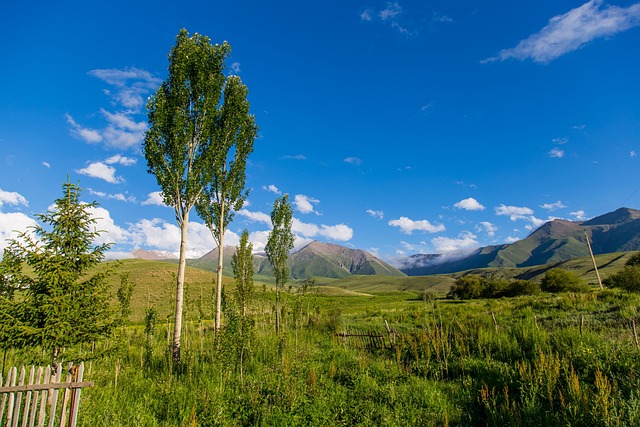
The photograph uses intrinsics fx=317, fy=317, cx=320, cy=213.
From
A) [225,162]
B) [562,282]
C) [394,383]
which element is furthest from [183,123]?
[562,282]

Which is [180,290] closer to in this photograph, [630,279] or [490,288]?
[630,279]

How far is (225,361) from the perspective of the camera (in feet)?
41.0

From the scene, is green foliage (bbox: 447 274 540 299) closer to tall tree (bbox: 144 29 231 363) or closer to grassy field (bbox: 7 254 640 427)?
grassy field (bbox: 7 254 640 427)

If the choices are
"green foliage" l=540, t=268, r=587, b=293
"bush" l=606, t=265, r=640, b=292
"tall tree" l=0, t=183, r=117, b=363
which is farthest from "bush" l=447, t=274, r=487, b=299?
"tall tree" l=0, t=183, r=117, b=363

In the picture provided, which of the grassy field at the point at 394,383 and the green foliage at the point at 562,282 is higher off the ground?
the green foliage at the point at 562,282

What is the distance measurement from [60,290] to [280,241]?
26.8 meters

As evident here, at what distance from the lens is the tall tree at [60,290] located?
295 inches

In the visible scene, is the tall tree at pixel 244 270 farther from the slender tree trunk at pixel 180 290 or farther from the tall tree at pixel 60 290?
the tall tree at pixel 60 290

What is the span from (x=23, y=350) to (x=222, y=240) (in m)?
15.4

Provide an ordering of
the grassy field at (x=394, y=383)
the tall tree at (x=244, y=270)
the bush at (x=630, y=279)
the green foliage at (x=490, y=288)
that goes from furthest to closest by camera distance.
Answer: the green foliage at (x=490, y=288)
the bush at (x=630, y=279)
the tall tree at (x=244, y=270)
the grassy field at (x=394, y=383)

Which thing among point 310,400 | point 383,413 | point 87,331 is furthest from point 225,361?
point 383,413

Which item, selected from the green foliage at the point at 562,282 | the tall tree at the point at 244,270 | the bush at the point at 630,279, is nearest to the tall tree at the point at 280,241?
the tall tree at the point at 244,270

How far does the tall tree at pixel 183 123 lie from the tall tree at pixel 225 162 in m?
2.18

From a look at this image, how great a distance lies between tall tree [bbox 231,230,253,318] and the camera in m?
20.1
